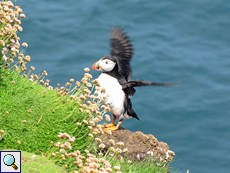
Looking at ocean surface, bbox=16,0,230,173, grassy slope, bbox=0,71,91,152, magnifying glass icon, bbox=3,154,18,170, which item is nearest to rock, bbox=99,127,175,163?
grassy slope, bbox=0,71,91,152

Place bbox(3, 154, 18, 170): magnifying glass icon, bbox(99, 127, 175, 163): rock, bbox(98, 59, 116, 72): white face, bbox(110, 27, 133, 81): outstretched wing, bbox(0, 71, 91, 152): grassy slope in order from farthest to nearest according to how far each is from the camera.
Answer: bbox(110, 27, 133, 81): outstretched wing < bbox(98, 59, 116, 72): white face < bbox(99, 127, 175, 163): rock < bbox(0, 71, 91, 152): grassy slope < bbox(3, 154, 18, 170): magnifying glass icon

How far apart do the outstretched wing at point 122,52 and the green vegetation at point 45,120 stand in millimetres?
1327

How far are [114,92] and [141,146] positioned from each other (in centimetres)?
95

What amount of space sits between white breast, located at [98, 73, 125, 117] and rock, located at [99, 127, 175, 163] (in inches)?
15.3

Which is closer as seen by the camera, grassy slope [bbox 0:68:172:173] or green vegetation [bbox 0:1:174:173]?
green vegetation [bbox 0:1:174:173]

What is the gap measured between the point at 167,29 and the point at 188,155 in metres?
6.01

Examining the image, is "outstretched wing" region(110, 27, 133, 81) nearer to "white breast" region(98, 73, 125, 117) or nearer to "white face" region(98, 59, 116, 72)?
"white face" region(98, 59, 116, 72)

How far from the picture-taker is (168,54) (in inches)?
510

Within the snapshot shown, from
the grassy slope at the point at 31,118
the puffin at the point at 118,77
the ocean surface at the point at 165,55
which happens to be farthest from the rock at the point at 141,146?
the ocean surface at the point at 165,55

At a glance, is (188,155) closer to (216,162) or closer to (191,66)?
(216,162)

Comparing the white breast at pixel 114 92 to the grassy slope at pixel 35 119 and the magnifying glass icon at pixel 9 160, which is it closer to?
the grassy slope at pixel 35 119

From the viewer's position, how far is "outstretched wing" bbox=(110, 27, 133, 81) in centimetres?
626

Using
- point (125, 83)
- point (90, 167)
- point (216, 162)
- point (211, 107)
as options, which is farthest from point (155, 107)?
point (90, 167)

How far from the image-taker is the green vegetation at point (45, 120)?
4.51m
